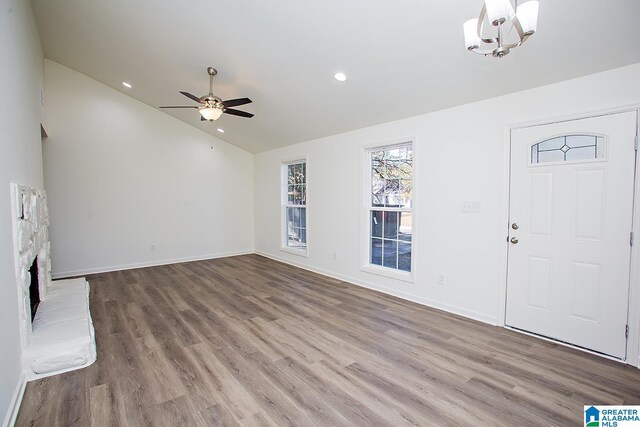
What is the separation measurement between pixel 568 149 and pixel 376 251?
264 centimetres

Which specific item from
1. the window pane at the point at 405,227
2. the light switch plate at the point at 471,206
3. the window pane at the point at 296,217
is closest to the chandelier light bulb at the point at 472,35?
the light switch plate at the point at 471,206

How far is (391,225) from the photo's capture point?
4410mm

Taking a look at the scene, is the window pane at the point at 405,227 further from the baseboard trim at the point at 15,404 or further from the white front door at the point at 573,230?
the baseboard trim at the point at 15,404

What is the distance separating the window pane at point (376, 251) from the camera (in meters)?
4.62

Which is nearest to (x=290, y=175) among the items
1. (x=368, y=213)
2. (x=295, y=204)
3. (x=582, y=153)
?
(x=295, y=204)

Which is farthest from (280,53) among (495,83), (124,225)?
(124,225)

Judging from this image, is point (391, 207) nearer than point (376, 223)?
Yes

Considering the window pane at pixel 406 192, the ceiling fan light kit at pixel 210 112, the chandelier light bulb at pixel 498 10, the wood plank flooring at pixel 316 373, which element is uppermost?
the ceiling fan light kit at pixel 210 112

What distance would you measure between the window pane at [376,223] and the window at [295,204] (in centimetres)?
171

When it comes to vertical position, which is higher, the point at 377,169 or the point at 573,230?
the point at 377,169

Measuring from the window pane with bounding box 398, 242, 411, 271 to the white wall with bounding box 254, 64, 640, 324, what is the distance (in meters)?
0.25

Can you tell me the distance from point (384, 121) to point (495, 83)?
4.95ft

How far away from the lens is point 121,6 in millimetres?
3174

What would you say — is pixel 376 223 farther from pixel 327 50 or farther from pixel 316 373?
pixel 316 373
